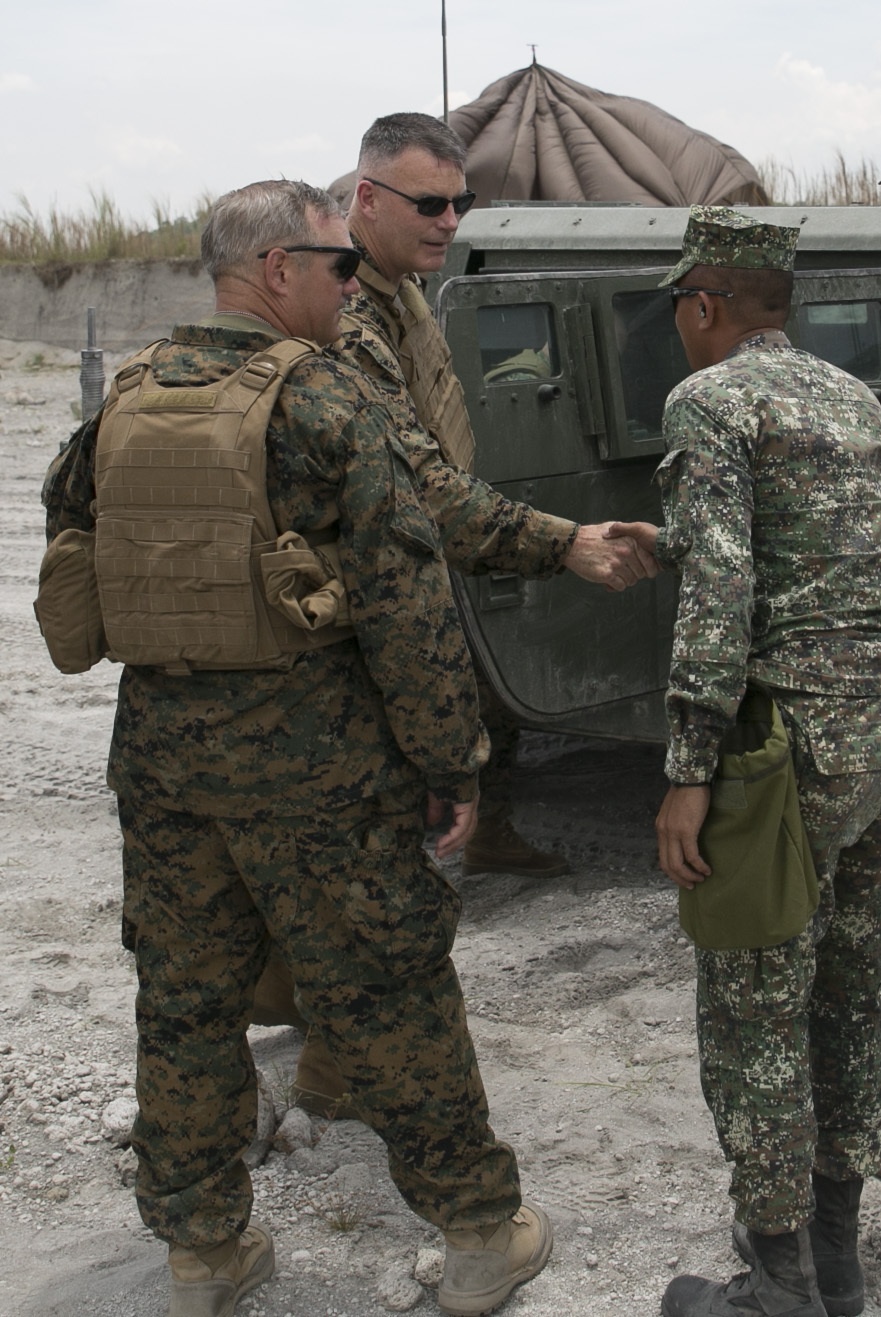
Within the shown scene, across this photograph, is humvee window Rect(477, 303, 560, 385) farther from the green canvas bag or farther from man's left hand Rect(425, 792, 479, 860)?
the green canvas bag

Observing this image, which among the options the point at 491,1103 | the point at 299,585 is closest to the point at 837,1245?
the point at 491,1103

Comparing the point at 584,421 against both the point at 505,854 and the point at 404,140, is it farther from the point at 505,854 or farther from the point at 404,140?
the point at 505,854

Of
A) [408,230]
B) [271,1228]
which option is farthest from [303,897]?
[408,230]

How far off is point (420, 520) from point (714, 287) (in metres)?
0.59

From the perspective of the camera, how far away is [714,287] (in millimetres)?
2473

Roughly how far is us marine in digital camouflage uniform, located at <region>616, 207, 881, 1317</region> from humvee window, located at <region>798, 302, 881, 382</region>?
6.42 ft

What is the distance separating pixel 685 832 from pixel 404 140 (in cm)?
163

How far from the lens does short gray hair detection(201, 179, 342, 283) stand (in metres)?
2.39

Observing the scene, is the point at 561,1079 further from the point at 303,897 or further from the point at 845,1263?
the point at 303,897

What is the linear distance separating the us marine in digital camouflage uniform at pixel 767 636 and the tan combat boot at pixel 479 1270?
0.28 meters

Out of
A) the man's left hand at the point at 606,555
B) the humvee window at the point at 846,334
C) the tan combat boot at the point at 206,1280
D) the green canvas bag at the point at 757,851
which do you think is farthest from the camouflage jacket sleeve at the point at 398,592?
the humvee window at the point at 846,334

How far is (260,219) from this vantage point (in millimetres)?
2393

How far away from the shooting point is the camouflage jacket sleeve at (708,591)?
2.31 m

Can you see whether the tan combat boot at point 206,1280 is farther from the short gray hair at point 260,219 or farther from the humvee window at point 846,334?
the humvee window at point 846,334
